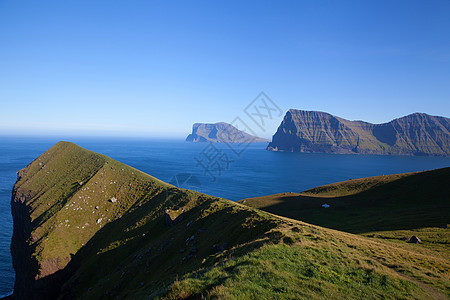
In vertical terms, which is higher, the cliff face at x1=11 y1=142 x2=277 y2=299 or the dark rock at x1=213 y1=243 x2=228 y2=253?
the dark rock at x1=213 y1=243 x2=228 y2=253

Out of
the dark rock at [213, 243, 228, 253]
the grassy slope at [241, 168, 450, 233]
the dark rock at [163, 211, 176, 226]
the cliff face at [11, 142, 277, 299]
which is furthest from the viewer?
the dark rock at [163, 211, 176, 226]

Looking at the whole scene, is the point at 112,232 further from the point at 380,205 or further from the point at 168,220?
the point at 380,205

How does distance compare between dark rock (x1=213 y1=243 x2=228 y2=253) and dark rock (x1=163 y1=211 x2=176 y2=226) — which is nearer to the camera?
dark rock (x1=213 y1=243 x2=228 y2=253)

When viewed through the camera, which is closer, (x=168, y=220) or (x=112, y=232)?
(x=168, y=220)

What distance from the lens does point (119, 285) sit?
4044 cm

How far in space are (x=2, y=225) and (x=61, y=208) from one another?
52.0 m

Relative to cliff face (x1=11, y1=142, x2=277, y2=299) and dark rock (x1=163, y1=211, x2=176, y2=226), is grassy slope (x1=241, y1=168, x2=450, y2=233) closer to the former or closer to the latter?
cliff face (x1=11, y1=142, x2=277, y2=299)

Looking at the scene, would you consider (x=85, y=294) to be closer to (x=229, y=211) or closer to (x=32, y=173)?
(x=229, y=211)

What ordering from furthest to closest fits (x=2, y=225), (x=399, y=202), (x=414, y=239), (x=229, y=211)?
(x=2, y=225) < (x=399, y=202) < (x=229, y=211) < (x=414, y=239)

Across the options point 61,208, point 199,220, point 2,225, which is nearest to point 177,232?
point 199,220

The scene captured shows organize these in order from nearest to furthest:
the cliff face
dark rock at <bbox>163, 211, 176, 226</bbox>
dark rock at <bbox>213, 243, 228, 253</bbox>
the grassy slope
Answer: dark rock at <bbox>213, 243, 228, 253</bbox> → the cliff face → the grassy slope → dark rock at <bbox>163, 211, 176, 226</bbox>

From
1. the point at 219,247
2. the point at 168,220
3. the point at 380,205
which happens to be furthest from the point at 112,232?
the point at 380,205

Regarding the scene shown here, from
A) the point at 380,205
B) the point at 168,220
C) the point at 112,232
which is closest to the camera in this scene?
the point at 168,220

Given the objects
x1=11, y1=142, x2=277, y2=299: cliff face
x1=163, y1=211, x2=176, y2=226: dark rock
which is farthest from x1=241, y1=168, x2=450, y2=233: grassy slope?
x1=163, y1=211, x2=176, y2=226: dark rock
